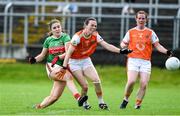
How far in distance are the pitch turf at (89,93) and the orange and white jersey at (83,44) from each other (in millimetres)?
1261

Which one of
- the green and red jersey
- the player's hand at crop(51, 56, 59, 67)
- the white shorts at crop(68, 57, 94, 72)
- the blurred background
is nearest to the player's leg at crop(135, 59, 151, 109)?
the white shorts at crop(68, 57, 94, 72)

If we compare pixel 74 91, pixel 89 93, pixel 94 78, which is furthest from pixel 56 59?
pixel 89 93

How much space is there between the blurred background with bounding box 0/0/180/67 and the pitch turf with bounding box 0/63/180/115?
617 mm

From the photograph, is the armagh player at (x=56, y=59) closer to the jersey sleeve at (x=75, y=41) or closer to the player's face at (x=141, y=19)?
the jersey sleeve at (x=75, y=41)

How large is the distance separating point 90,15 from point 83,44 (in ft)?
53.1

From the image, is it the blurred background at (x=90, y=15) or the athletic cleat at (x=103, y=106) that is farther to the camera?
the blurred background at (x=90, y=15)

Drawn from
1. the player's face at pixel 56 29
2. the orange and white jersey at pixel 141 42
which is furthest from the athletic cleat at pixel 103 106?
the player's face at pixel 56 29

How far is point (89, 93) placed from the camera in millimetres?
25969

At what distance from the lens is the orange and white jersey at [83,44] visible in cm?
1855

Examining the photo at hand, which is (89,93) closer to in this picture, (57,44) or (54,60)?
(57,44)

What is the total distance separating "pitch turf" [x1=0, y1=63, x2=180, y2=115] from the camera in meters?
18.1

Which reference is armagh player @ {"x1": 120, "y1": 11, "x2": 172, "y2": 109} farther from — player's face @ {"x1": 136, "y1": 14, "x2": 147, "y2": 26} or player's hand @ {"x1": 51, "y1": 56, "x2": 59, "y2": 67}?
player's hand @ {"x1": 51, "y1": 56, "x2": 59, "y2": 67}

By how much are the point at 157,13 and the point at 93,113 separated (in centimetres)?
1860

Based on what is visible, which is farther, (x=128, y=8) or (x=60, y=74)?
(x=128, y=8)
